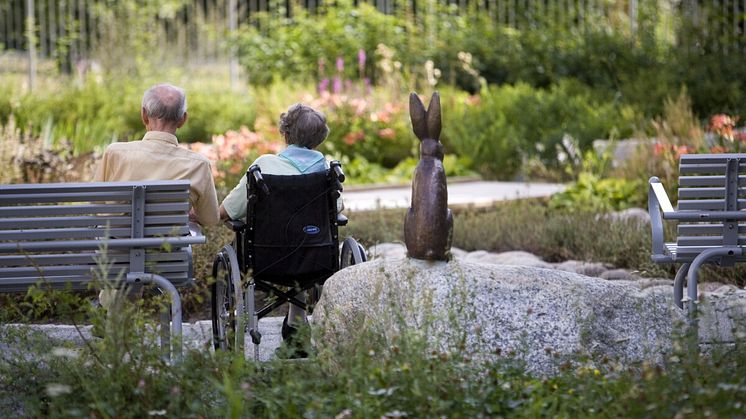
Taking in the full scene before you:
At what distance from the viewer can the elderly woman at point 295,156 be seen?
5.01 metres

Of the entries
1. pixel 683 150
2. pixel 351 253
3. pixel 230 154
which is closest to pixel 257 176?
pixel 351 253

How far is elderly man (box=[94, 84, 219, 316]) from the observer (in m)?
4.98

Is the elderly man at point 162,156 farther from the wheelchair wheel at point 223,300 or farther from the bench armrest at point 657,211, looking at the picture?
the bench armrest at point 657,211

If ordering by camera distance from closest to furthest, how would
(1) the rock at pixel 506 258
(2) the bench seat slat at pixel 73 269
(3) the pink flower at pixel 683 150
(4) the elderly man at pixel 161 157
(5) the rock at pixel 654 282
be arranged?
(2) the bench seat slat at pixel 73 269 < (4) the elderly man at pixel 161 157 < (5) the rock at pixel 654 282 < (1) the rock at pixel 506 258 < (3) the pink flower at pixel 683 150

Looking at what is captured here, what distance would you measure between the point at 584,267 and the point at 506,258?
1.89ft

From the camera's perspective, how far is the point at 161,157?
16.4 ft

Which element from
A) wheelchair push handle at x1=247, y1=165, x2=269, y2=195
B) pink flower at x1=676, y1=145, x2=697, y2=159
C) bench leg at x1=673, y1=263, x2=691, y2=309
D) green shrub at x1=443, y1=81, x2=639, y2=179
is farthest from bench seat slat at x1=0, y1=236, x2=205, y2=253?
green shrub at x1=443, y1=81, x2=639, y2=179

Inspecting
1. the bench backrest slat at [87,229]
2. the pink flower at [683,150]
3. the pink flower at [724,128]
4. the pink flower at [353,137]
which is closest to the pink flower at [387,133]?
the pink flower at [353,137]

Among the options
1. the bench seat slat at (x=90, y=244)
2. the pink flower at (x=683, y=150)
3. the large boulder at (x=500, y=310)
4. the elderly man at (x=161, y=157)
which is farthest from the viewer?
the pink flower at (x=683, y=150)

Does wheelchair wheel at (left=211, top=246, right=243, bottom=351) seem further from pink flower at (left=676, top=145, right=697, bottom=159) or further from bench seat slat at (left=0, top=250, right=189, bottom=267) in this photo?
pink flower at (left=676, top=145, right=697, bottom=159)

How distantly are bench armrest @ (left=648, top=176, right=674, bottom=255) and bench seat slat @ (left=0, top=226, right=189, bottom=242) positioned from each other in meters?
1.98

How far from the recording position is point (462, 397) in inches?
136

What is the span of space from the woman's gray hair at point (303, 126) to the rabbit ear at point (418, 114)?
2.53 feet

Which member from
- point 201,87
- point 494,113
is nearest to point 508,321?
point 494,113
